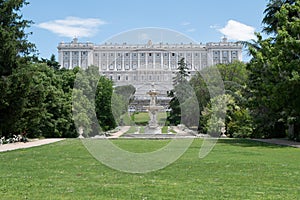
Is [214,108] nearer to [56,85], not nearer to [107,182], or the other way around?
[56,85]

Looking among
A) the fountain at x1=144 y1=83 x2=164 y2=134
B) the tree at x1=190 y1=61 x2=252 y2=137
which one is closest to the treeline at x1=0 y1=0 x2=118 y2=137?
the fountain at x1=144 y1=83 x2=164 y2=134

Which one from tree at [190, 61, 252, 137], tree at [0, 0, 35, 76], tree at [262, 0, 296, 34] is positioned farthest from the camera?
tree at [190, 61, 252, 137]

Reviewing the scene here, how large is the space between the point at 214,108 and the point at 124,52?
3077 inches


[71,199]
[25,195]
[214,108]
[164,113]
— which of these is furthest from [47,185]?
[164,113]

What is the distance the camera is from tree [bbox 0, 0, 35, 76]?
1858 centimetres

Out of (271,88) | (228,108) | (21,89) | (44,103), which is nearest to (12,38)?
(21,89)

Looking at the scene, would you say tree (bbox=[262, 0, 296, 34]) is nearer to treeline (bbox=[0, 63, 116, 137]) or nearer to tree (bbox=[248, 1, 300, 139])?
tree (bbox=[248, 1, 300, 139])

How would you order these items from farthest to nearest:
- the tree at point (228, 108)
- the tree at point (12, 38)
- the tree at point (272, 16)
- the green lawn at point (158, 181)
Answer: the tree at point (228, 108) → the tree at point (272, 16) → the tree at point (12, 38) → the green lawn at point (158, 181)

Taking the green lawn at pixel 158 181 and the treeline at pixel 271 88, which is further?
the treeline at pixel 271 88

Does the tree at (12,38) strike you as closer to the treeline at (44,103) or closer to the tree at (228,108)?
the treeline at (44,103)

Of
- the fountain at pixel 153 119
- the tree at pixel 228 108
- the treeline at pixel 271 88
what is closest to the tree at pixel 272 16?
the treeline at pixel 271 88

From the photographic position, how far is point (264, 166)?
430 inches

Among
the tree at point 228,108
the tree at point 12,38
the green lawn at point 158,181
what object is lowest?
the green lawn at point 158,181

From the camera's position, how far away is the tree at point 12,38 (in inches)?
731
